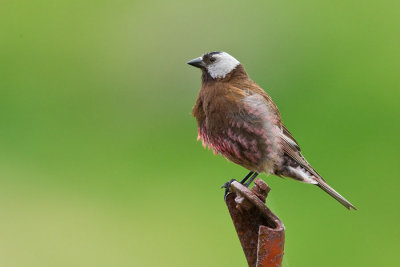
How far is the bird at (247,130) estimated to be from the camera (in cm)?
425

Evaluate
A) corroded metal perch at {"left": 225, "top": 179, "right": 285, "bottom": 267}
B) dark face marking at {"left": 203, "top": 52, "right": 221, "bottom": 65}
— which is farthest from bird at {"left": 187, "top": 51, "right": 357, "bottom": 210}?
corroded metal perch at {"left": 225, "top": 179, "right": 285, "bottom": 267}

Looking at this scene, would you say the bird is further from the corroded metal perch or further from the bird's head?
the corroded metal perch

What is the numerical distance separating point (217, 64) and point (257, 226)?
6.84ft

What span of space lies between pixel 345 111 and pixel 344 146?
568mm

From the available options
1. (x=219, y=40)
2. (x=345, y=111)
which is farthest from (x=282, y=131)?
(x=219, y=40)

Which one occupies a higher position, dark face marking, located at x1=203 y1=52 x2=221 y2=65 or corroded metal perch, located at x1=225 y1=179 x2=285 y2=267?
dark face marking, located at x1=203 y1=52 x2=221 y2=65

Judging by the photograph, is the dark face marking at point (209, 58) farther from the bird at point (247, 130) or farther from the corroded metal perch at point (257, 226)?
the corroded metal perch at point (257, 226)

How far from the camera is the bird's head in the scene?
15.2 ft

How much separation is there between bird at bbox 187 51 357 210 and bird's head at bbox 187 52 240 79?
0.18 feet

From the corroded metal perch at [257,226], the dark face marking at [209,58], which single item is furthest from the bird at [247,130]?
the corroded metal perch at [257,226]

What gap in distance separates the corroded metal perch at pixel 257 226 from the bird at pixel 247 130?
1.40 metres

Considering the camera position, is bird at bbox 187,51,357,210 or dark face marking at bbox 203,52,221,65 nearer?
bird at bbox 187,51,357,210

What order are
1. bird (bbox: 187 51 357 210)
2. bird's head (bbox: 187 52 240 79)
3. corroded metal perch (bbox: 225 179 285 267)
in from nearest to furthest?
1. corroded metal perch (bbox: 225 179 285 267)
2. bird (bbox: 187 51 357 210)
3. bird's head (bbox: 187 52 240 79)

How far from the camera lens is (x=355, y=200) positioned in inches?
237
